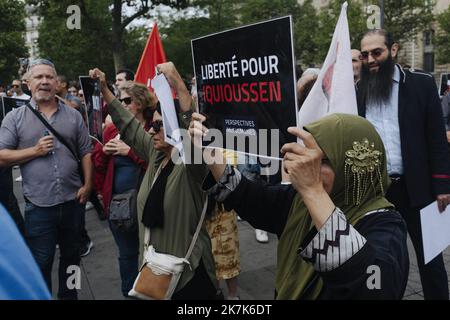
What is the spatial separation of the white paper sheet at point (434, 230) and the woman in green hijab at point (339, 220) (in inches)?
49.5

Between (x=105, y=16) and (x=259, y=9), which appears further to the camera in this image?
(x=259, y=9)

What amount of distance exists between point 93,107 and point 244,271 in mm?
2133

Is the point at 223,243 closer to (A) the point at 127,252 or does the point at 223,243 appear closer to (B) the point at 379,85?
(A) the point at 127,252

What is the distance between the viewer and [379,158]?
1676 millimetres

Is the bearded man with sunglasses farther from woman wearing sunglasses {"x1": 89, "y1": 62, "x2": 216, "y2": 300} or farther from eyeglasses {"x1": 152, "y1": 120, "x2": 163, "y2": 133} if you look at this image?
eyeglasses {"x1": 152, "y1": 120, "x2": 163, "y2": 133}

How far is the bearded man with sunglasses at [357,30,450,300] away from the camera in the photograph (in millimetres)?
3173

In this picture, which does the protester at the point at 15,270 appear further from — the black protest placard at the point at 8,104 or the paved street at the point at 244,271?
the black protest placard at the point at 8,104

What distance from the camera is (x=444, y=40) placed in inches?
1332

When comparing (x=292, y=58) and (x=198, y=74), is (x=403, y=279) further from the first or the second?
(x=198, y=74)

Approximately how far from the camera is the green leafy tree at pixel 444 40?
109ft

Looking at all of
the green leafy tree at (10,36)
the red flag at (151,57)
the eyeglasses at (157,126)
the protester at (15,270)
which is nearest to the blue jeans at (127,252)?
the eyeglasses at (157,126)

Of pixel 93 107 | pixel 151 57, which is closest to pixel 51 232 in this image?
pixel 93 107

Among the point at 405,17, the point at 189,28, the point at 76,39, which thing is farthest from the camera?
the point at 405,17

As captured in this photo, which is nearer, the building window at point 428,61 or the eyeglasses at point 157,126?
the eyeglasses at point 157,126
